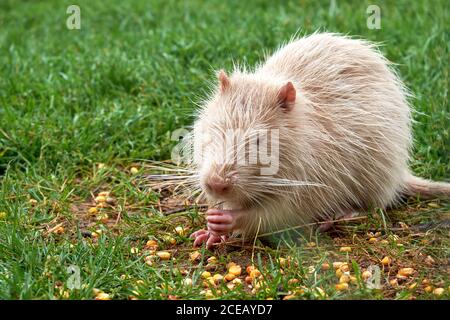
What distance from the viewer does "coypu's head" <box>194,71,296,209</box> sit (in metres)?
4.45

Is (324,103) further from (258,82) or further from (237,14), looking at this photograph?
(237,14)

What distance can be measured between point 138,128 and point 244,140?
200cm

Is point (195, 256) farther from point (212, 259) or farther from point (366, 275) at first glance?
point (366, 275)

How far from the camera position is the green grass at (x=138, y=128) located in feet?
14.4

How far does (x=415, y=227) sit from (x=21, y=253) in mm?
2473

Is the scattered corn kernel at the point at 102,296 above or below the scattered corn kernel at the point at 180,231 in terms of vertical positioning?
below

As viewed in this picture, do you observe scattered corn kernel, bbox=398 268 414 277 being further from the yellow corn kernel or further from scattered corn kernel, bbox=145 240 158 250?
the yellow corn kernel

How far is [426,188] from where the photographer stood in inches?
216

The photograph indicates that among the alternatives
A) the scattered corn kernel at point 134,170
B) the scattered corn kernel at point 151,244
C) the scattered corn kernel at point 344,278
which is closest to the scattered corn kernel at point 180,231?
the scattered corn kernel at point 151,244

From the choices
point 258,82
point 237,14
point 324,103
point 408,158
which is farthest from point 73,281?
point 237,14

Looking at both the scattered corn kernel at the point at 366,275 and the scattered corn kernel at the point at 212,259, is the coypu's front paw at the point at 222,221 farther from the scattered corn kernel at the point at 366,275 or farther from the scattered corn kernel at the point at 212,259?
the scattered corn kernel at the point at 366,275

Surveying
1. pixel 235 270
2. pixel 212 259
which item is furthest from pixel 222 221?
pixel 235 270
